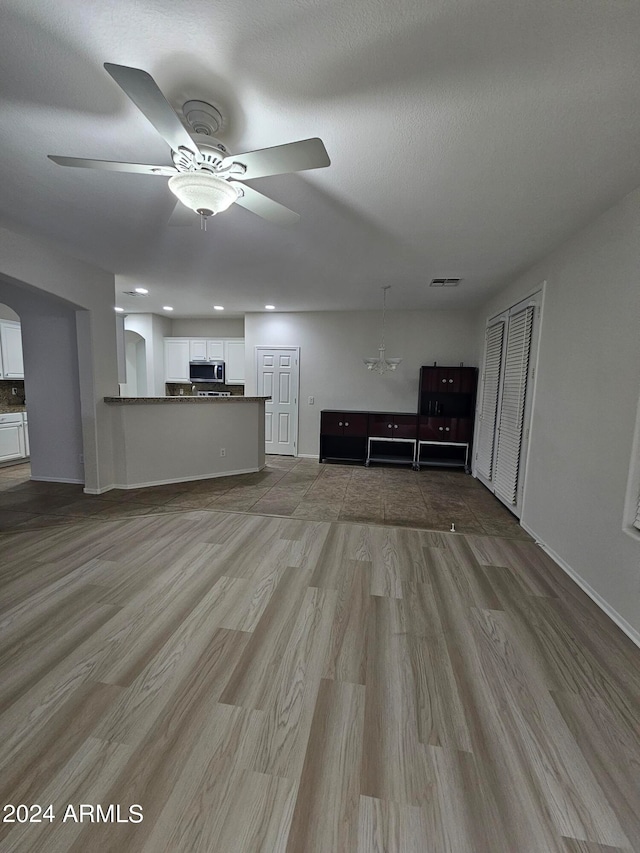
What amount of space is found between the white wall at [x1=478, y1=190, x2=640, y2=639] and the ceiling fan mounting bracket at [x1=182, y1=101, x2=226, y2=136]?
2375 millimetres

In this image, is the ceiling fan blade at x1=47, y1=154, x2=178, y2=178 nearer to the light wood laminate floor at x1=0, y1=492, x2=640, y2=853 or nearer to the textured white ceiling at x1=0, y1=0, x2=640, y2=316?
the textured white ceiling at x1=0, y1=0, x2=640, y2=316

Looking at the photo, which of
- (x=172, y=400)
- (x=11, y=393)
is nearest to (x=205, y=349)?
(x=172, y=400)

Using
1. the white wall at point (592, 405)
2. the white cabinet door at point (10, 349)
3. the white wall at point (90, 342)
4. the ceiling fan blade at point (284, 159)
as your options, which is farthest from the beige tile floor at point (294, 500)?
the ceiling fan blade at point (284, 159)

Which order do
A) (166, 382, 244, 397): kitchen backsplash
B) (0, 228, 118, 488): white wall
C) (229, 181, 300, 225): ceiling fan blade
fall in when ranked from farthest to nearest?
(166, 382, 244, 397): kitchen backsplash
(0, 228, 118, 488): white wall
(229, 181, 300, 225): ceiling fan blade

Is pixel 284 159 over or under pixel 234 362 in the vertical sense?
over

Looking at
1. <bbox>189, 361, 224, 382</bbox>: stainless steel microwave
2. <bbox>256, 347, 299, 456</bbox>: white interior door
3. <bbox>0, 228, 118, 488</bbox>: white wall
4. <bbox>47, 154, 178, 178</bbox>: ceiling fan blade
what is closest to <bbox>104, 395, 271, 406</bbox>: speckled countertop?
<bbox>0, 228, 118, 488</bbox>: white wall

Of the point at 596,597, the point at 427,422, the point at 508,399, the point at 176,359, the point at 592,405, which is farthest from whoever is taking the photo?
the point at 176,359

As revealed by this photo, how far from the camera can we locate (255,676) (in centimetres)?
157

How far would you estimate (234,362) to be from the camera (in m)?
6.81

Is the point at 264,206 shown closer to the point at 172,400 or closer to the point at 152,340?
the point at 172,400

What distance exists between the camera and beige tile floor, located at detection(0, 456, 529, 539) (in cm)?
342

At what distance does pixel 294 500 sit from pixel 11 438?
14.9 ft

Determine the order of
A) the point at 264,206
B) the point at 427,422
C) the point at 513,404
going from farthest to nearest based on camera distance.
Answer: the point at 427,422 → the point at 513,404 → the point at 264,206

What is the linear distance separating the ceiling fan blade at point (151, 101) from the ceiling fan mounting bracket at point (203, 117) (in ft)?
0.63
